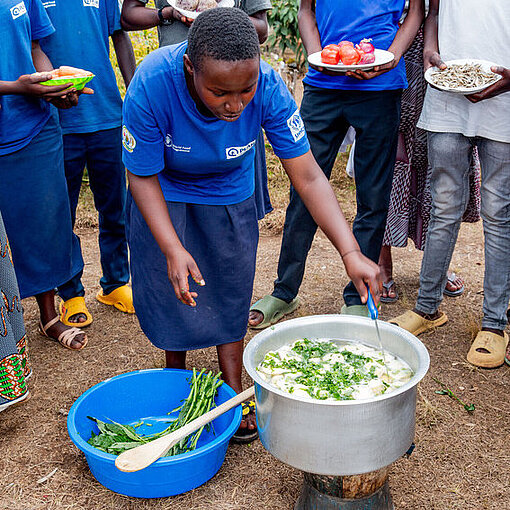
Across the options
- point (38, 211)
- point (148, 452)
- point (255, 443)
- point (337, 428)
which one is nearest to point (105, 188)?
point (38, 211)

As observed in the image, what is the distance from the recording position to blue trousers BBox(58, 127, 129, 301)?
3.29 meters

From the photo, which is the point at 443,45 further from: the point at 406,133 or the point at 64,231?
the point at 64,231

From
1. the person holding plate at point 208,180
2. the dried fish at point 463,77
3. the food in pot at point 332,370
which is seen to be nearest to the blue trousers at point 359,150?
the dried fish at point 463,77

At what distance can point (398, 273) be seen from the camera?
4133 millimetres

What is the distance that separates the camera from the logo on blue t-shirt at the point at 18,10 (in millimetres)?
2736

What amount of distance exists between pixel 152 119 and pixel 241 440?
1.28 metres

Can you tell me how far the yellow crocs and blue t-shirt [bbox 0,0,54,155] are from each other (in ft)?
3.54

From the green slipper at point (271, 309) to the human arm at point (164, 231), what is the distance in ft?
4.51

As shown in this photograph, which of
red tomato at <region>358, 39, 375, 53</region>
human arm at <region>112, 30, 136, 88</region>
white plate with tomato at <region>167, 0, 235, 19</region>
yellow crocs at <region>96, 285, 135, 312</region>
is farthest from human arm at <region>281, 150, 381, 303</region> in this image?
yellow crocs at <region>96, 285, 135, 312</region>

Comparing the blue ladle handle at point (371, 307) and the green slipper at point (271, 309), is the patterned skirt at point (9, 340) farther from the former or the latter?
the blue ladle handle at point (371, 307)

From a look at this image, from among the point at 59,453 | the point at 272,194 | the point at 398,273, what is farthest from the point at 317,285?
the point at 59,453

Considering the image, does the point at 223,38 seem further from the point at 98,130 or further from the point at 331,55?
the point at 98,130

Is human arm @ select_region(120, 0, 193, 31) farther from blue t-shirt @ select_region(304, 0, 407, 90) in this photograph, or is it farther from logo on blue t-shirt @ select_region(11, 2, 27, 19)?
blue t-shirt @ select_region(304, 0, 407, 90)

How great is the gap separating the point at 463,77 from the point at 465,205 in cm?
63
